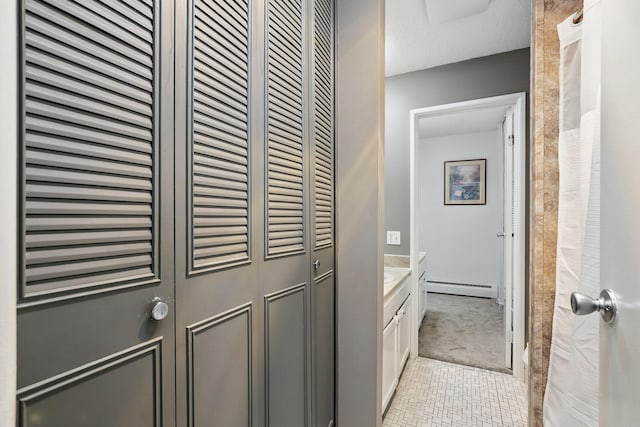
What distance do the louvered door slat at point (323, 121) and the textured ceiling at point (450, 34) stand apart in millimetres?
814

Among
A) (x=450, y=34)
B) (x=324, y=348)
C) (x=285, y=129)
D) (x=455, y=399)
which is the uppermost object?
(x=450, y=34)

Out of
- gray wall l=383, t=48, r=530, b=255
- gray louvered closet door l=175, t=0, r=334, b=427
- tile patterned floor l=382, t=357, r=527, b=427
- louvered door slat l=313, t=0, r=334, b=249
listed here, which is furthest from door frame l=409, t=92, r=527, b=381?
gray louvered closet door l=175, t=0, r=334, b=427

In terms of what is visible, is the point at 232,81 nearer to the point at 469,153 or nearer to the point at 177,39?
the point at 177,39

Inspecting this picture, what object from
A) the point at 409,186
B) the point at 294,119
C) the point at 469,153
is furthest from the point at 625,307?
the point at 469,153

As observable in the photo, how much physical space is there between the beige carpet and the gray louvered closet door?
5.73 ft

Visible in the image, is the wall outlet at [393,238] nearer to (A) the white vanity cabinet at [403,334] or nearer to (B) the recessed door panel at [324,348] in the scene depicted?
(A) the white vanity cabinet at [403,334]

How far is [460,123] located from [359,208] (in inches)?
126

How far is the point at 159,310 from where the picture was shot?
0.64 meters

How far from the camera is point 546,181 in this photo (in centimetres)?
146

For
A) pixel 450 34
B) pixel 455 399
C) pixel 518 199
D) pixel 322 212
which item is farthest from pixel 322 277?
pixel 450 34

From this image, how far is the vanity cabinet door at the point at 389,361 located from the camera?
1854mm

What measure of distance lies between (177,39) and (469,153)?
15.5 feet
